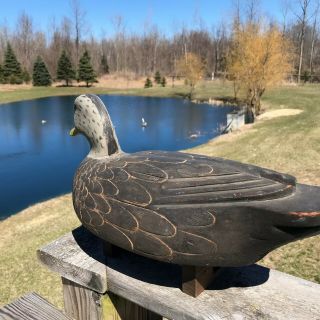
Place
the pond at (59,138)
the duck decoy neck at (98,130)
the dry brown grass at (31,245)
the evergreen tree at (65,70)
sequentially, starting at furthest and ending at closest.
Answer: the evergreen tree at (65,70) < the pond at (59,138) < the dry brown grass at (31,245) < the duck decoy neck at (98,130)

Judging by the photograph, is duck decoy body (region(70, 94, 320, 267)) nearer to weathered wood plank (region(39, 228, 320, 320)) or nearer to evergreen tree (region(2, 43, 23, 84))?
weathered wood plank (region(39, 228, 320, 320))

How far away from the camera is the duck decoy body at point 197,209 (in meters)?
1.15

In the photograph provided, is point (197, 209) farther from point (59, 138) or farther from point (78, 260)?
point (59, 138)

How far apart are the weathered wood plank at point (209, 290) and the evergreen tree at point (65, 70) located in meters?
48.6

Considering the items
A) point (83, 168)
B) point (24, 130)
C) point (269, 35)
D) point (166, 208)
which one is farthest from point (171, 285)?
point (269, 35)

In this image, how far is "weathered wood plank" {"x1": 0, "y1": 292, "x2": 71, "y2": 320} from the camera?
139cm

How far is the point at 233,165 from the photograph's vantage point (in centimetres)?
142

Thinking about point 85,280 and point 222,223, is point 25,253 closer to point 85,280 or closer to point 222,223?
point 85,280

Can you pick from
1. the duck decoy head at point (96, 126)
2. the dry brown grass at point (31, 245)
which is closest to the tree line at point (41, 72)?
the dry brown grass at point (31, 245)

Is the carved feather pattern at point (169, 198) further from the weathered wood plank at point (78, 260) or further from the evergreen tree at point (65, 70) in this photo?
the evergreen tree at point (65, 70)

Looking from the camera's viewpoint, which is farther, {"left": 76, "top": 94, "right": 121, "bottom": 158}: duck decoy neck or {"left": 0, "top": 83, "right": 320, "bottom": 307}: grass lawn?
{"left": 0, "top": 83, "right": 320, "bottom": 307}: grass lawn

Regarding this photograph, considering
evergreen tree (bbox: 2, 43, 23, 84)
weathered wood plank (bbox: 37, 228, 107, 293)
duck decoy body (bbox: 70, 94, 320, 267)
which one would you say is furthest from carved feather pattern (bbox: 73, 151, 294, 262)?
evergreen tree (bbox: 2, 43, 23, 84)

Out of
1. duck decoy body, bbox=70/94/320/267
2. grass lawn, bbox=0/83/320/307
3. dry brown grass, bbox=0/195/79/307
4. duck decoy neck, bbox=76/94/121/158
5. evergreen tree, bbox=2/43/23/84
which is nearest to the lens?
duck decoy body, bbox=70/94/320/267

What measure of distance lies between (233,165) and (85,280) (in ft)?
2.45
